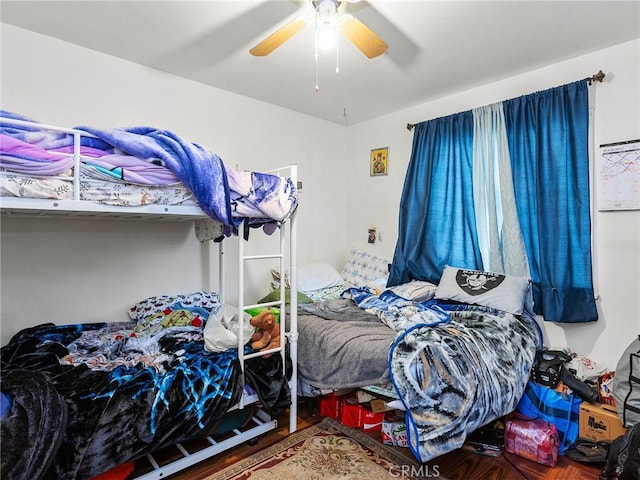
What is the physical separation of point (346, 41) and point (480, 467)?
2641 mm

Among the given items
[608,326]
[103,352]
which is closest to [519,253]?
[608,326]

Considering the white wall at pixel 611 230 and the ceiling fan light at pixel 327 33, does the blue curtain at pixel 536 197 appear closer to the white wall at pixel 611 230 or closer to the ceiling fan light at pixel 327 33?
the white wall at pixel 611 230

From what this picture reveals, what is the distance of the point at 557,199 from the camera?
251 cm

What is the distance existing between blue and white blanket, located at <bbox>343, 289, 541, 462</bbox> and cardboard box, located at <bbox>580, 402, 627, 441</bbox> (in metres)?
0.33

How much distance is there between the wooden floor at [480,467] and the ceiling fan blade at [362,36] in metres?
2.24

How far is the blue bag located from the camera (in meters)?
2.08

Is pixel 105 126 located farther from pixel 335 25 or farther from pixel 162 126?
pixel 335 25

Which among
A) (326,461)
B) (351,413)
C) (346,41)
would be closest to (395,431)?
(351,413)

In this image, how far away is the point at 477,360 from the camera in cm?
195

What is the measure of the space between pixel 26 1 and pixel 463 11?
94.6 inches

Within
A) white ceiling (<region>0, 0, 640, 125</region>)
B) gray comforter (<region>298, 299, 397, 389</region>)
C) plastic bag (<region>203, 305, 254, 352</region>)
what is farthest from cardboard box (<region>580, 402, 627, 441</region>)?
white ceiling (<region>0, 0, 640, 125</region>)

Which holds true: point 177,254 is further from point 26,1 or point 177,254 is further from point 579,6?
point 579,6

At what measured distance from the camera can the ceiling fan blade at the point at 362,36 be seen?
1.70 meters

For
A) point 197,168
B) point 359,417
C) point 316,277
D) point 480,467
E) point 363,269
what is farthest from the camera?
point 363,269
